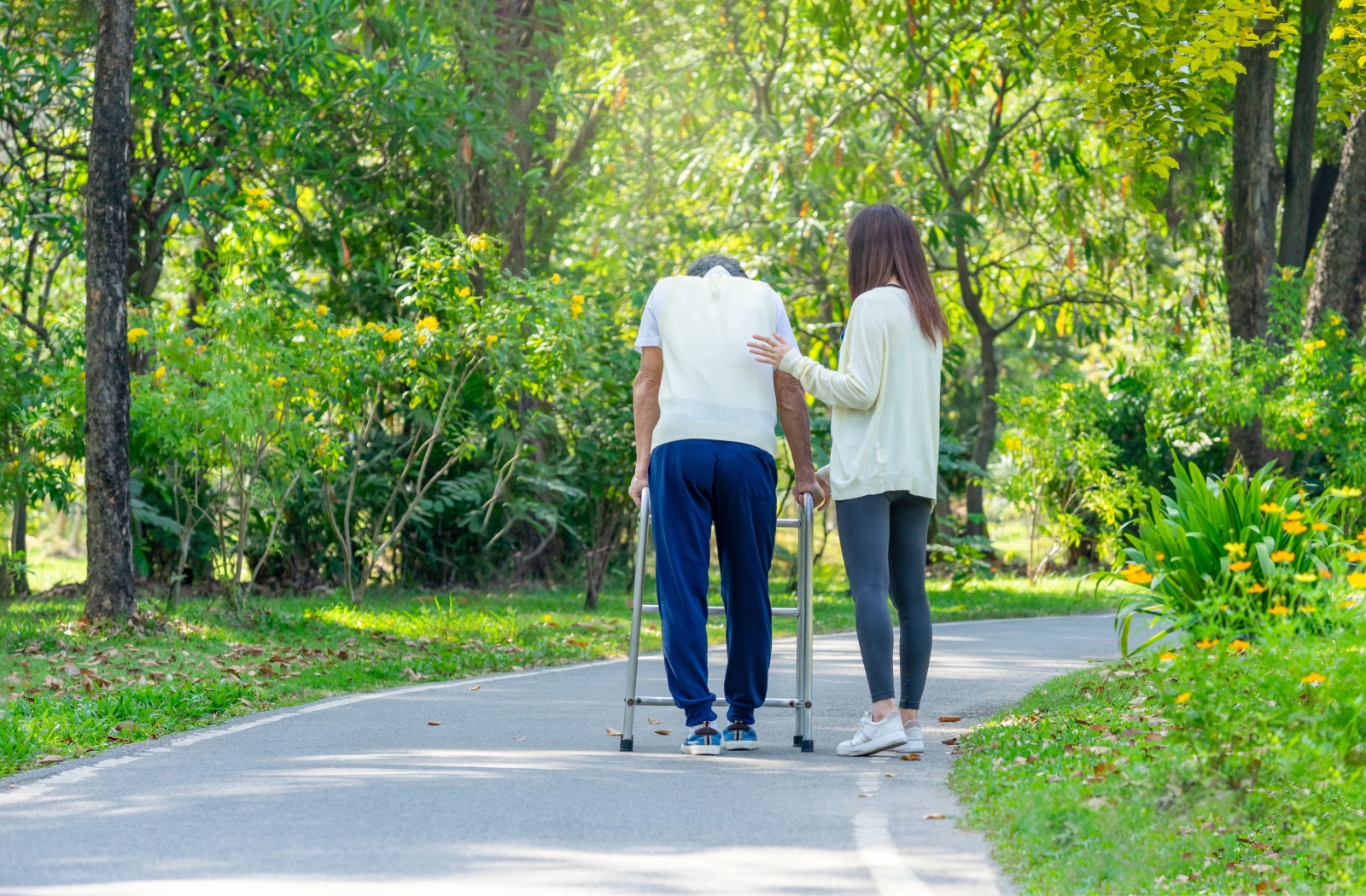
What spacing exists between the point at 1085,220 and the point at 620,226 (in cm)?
653

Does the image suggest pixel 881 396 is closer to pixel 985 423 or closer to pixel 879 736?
pixel 879 736

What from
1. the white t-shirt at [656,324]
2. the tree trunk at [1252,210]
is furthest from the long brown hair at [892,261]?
the tree trunk at [1252,210]

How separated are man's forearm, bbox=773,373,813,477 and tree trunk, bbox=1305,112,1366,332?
996 centimetres

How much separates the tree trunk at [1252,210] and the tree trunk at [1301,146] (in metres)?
0.23

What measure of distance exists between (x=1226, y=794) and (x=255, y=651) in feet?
22.9

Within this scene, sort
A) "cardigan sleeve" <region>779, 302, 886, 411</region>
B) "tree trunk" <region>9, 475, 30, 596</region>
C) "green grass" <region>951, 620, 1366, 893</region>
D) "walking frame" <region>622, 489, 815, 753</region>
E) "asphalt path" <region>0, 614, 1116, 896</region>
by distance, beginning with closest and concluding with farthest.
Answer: "asphalt path" <region>0, 614, 1116, 896</region>
"green grass" <region>951, 620, 1366, 893</region>
"cardigan sleeve" <region>779, 302, 886, 411</region>
"walking frame" <region>622, 489, 815, 753</region>
"tree trunk" <region>9, 475, 30, 596</region>

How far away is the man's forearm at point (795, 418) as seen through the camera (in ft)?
21.7

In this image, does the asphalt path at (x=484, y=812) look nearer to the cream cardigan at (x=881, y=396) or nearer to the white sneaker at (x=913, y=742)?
the white sneaker at (x=913, y=742)

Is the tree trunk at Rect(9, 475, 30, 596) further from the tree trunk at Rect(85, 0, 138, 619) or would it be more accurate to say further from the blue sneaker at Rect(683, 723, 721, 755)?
the blue sneaker at Rect(683, 723, 721, 755)

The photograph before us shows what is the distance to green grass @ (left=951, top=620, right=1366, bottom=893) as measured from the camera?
464cm

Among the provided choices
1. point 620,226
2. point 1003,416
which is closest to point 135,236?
point 620,226

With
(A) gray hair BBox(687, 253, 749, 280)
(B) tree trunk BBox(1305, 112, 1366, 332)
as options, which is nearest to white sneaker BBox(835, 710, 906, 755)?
(A) gray hair BBox(687, 253, 749, 280)

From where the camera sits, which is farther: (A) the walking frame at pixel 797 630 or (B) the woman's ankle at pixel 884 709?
(A) the walking frame at pixel 797 630

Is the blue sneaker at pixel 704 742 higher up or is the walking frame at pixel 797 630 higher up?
the walking frame at pixel 797 630
